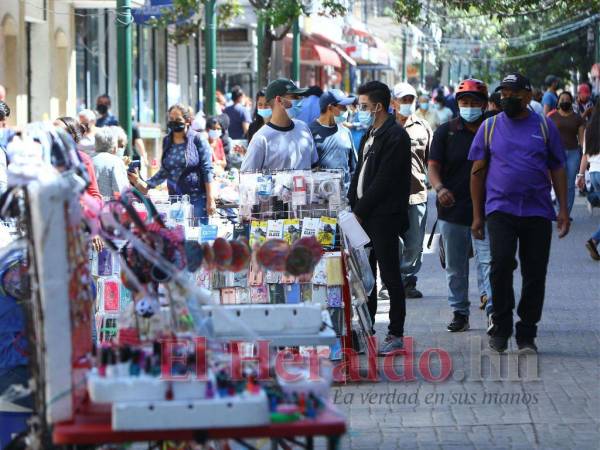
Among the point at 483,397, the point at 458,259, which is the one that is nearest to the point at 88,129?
the point at 458,259

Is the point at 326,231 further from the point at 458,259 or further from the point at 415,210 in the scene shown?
the point at 415,210

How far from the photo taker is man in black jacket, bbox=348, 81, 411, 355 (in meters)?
9.49

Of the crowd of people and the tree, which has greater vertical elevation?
the tree

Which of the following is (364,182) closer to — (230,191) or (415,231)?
(415,231)

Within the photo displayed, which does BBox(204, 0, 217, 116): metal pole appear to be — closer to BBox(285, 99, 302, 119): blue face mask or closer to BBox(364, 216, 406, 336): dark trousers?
BBox(285, 99, 302, 119): blue face mask

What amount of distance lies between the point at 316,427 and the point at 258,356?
926 millimetres

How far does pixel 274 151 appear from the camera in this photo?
32.5 ft

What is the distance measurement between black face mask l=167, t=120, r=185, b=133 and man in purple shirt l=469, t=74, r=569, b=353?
4520mm

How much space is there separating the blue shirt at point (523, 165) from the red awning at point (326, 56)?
115 feet

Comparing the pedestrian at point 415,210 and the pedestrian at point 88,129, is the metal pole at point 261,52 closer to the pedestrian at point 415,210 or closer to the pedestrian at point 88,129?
the pedestrian at point 88,129

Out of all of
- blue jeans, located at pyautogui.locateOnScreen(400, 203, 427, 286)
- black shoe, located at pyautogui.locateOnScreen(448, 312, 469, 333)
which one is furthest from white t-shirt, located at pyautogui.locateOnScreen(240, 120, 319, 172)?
blue jeans, located at pyautogui.locateOnScreen(400, 203, 427, 286)

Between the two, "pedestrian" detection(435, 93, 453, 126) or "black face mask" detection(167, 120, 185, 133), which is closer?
"black face mask" detection(167, 120, 185, 133)

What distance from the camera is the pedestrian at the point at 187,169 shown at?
527 inches

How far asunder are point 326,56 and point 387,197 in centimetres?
3618
